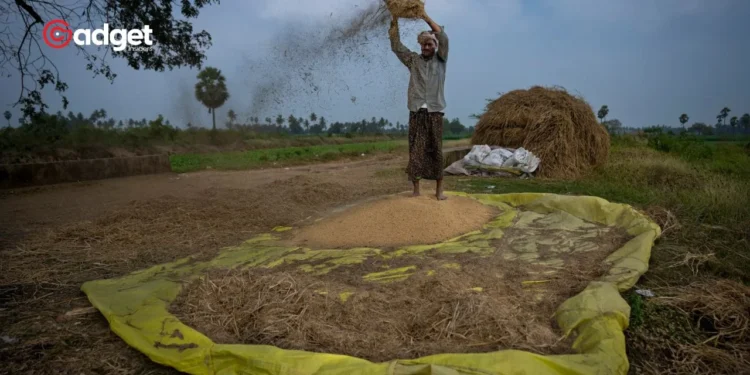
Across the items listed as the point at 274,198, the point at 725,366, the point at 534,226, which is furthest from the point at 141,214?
the point at 725,366

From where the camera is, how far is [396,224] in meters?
4.12

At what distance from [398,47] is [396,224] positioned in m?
2.01

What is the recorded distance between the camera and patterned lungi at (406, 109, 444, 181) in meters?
4.86

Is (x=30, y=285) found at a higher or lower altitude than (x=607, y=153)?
lower

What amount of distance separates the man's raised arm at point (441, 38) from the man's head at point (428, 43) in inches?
1.9

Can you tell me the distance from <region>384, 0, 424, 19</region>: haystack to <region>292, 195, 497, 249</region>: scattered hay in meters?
1.93

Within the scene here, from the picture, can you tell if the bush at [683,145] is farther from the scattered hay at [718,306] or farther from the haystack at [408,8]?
the scattered hay at [718,306]

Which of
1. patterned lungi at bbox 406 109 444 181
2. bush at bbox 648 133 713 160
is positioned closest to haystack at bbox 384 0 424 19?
patterned lungi at bbox 406 109 444 181

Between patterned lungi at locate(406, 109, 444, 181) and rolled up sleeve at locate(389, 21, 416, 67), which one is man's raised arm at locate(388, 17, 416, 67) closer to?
rolled up sleeve at locate(389, 21, 416, 67)

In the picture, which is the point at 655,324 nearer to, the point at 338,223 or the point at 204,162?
the point at 338,223

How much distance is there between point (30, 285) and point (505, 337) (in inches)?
119

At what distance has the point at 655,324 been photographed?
2227mm

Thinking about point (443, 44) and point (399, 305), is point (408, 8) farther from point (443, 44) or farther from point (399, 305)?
point (399, 305)

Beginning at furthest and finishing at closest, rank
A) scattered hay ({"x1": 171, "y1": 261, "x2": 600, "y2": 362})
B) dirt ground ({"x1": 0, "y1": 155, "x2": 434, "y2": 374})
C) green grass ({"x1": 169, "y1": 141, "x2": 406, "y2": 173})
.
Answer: green grass ({"x1": 169, "y1": 141, "x2": 406, "y2": 173}), dirt ground ({"x1": 0, "y1": 155, "x2": 434, "y2": 374}), scattered hay ({"x1": 171, "y1": 261, "x2": 600, "y2": 362})
